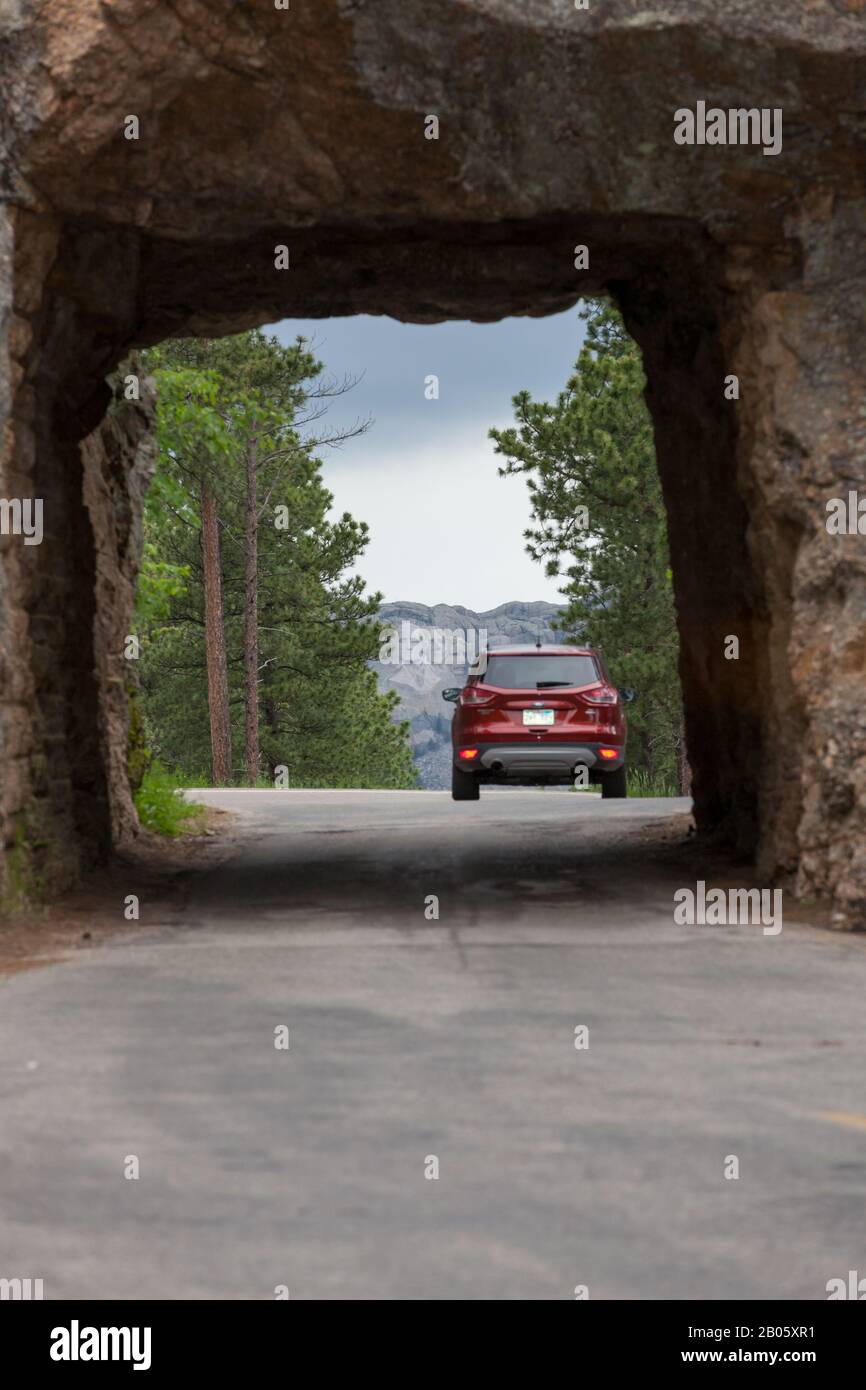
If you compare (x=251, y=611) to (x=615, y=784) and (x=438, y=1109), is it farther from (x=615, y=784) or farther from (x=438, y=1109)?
(x=438, y=1109)

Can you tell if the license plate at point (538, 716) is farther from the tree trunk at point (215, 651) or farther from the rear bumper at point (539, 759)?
the tree trunk at point (215, 651)

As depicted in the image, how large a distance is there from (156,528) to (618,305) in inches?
1319

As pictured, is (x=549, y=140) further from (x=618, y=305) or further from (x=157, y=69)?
(x=618, y=305)

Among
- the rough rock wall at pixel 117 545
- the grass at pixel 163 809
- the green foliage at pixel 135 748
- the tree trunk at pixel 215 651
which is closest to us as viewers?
the rough rock wall at pixel 117 545

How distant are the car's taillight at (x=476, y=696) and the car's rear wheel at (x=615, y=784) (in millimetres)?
2369

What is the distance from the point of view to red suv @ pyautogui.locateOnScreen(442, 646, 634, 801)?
17578mm

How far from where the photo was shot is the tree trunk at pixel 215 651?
129 feet

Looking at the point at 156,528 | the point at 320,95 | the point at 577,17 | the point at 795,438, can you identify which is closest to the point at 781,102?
the point at 577,17

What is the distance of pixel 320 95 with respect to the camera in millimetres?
9445

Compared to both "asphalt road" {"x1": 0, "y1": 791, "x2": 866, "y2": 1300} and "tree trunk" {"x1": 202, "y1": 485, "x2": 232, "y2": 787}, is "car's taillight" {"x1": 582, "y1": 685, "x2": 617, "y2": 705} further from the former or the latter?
"tree trunk" {"x1": 202, "y1": 485, "x2": 232, "y2": 787}

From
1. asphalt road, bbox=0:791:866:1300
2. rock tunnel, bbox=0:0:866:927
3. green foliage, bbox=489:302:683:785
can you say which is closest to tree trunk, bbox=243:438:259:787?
green foliage, bbox=489:302:683:785

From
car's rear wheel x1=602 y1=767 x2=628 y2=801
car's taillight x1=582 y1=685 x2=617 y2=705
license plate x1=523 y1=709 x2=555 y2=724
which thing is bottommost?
car's rear wheel x1=602 y1=767 x2=628 y2=801

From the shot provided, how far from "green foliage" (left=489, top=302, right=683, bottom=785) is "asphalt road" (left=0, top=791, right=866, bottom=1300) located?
29031mm

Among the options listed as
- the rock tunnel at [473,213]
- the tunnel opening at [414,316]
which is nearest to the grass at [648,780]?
the tunnel opening at [414,316]
